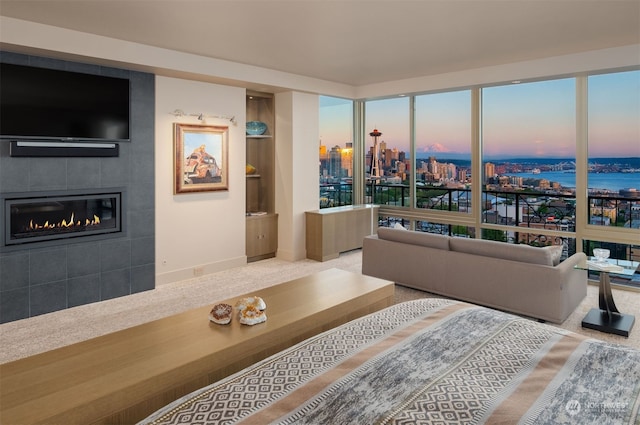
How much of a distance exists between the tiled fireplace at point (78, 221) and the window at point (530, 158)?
173 inches

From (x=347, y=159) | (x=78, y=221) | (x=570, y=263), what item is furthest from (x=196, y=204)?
(x=570, y=263)

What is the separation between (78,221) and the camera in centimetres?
441

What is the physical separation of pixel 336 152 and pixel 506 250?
3.88m

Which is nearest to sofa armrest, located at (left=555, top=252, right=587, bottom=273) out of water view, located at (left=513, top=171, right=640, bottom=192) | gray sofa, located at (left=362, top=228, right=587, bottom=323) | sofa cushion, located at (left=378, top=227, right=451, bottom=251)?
gray sofa, located at (left=362, top=228, right=587, bottom=323)

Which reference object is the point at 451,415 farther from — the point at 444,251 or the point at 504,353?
the point at 444,251

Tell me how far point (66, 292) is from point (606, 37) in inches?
232

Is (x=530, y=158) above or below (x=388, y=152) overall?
below

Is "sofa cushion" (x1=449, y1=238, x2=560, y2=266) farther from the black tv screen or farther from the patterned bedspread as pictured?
the black tv screen

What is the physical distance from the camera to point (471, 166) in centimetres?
620

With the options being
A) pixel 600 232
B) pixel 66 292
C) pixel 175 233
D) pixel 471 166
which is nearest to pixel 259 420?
pixel 66 292

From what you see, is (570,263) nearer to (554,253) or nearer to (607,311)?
(554,253)

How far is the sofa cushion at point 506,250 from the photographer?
3793 mm

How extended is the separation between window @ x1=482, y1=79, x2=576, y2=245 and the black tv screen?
15.2 ft

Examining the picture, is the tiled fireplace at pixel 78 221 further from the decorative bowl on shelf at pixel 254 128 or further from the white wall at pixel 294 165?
the white wall at pixel 294 165
